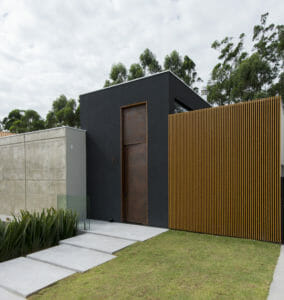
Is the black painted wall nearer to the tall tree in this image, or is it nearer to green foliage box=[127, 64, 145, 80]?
green foliage box=[127, 64, 145, 80]

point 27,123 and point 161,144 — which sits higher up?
point 27,123

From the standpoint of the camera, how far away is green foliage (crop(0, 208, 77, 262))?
4.19 meters

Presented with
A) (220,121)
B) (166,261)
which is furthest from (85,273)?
(220,121)

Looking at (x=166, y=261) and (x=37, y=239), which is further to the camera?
(x=37, y=239)

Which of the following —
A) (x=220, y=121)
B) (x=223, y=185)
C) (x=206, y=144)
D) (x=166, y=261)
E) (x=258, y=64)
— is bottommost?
(x=166, y=261)

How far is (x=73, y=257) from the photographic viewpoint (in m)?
3.96

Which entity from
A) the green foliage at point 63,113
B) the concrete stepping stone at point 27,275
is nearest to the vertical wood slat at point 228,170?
the concrete stepping stone at point 27,275

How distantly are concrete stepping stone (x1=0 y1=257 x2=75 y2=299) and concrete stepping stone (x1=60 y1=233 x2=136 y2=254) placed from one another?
97 cm

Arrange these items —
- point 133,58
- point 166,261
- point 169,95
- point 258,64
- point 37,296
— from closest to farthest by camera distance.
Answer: point 37,296
point 166,261
point 169,95
point 258,64
point 133,58

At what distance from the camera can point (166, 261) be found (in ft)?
12.0

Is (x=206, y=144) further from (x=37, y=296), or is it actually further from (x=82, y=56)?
(x=82, y=56)

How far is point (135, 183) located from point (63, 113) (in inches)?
609

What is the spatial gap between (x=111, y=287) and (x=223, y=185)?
3.44 meters

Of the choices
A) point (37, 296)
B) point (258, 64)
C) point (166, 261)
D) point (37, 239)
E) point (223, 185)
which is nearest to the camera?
point (37, 296)
